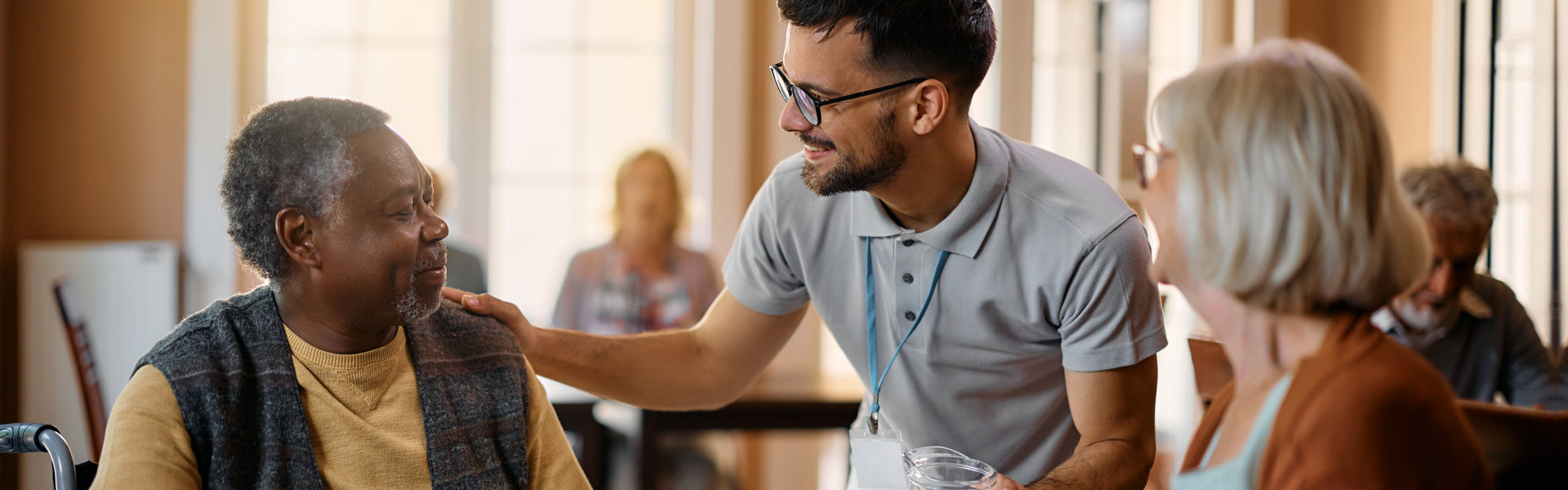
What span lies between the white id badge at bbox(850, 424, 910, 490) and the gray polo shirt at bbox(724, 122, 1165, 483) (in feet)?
1.10

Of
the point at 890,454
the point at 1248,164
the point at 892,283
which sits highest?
the point at 1248,164

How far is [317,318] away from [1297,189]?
115cm

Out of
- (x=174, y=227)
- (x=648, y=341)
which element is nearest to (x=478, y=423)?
(x=648, y=341)

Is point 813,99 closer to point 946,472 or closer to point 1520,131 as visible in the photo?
point 946,472

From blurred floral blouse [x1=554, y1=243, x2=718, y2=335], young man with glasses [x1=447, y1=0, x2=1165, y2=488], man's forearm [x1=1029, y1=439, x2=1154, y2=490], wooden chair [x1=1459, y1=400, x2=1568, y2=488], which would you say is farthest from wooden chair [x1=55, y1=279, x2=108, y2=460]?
wooden chair [x1=1459, y1=400, x2=1568, y2=488]

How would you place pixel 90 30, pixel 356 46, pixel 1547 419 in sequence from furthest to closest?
pixel 356 46 < pixel 90 30 < pixel 1547 419

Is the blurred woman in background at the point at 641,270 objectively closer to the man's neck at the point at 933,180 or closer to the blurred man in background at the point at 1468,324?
the man's neck at the point at 933,180

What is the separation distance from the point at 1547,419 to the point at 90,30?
4347 mm

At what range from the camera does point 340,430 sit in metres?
1.28

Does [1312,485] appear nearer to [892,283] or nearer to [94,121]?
[892,283]

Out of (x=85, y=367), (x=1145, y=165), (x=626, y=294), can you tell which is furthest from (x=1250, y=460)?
(x=626, y=294)

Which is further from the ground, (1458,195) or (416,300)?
(1458,195)

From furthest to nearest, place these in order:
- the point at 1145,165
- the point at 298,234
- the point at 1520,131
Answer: the point at 1520,131
the point at 298,234
the point at 1145,165

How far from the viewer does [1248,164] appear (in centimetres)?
90
